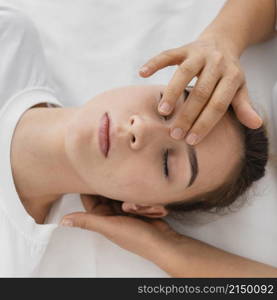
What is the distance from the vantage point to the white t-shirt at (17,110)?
1.36 metres

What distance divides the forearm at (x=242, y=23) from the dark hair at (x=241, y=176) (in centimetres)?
27

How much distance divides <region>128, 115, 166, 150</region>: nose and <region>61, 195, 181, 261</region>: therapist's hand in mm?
328

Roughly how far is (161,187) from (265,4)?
2.35 ft

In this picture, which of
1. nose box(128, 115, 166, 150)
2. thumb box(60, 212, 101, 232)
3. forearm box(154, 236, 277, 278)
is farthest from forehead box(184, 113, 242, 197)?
thumb box(60, 212, 101, 232)

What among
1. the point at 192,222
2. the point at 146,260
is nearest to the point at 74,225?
the point at 146,260

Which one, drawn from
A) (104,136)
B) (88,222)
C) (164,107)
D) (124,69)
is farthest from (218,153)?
(124,69)

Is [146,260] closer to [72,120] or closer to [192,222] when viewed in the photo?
[192,222]

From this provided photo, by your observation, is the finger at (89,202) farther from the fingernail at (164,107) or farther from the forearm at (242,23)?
the forearm at (242,23)

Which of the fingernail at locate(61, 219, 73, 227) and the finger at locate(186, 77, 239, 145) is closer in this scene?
the finger at locate(186, 77, 239, 145)

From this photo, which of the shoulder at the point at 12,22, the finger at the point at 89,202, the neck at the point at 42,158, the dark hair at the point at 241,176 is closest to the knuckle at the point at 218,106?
the dark hair at the point at 241,176

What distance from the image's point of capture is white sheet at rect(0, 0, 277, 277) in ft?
4.83

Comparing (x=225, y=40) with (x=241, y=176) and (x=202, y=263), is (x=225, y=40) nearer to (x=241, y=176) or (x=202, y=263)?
(x=241, y=176)

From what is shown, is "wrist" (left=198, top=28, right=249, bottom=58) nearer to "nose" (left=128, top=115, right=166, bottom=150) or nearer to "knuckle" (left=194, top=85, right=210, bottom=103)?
"knuckle" (left=194, top=85, right=210, bottom=103)

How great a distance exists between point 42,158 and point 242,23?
73 cm
